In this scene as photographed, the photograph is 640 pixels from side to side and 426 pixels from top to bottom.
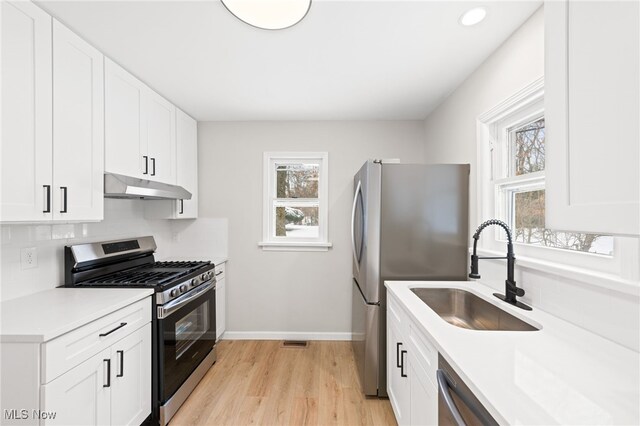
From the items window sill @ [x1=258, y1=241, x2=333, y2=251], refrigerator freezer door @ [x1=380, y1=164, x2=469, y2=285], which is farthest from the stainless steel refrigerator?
window sill @ [x1=258, y1=241, x2=333, y2=251]

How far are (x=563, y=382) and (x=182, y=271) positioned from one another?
2.28m

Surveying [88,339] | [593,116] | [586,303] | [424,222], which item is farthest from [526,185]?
[88,339]

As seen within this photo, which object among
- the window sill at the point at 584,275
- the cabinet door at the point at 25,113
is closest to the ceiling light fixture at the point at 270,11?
the cabinet door at the point at 25,113

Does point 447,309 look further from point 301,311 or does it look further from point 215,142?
point 215,142

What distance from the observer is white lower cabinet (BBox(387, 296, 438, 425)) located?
1231 millimetres

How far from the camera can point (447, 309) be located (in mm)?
1945

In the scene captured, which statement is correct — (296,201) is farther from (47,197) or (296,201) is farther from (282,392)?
(47,197)

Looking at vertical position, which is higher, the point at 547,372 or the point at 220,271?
the point at 547,372

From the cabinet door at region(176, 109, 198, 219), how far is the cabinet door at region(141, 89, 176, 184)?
0.09m

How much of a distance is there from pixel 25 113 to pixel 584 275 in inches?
103

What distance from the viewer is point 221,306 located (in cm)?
308

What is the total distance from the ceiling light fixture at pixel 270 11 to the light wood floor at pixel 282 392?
241 cm

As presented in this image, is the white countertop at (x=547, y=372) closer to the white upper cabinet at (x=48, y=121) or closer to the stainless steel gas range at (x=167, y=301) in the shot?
the stainless steel gas range at (x=167, y=301)

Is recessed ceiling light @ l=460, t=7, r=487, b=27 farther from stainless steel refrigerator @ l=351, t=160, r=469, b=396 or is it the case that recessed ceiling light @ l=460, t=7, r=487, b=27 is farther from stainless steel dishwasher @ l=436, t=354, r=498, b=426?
stainless steel dishwasher @ l=436, t=354, r=498, b=426
